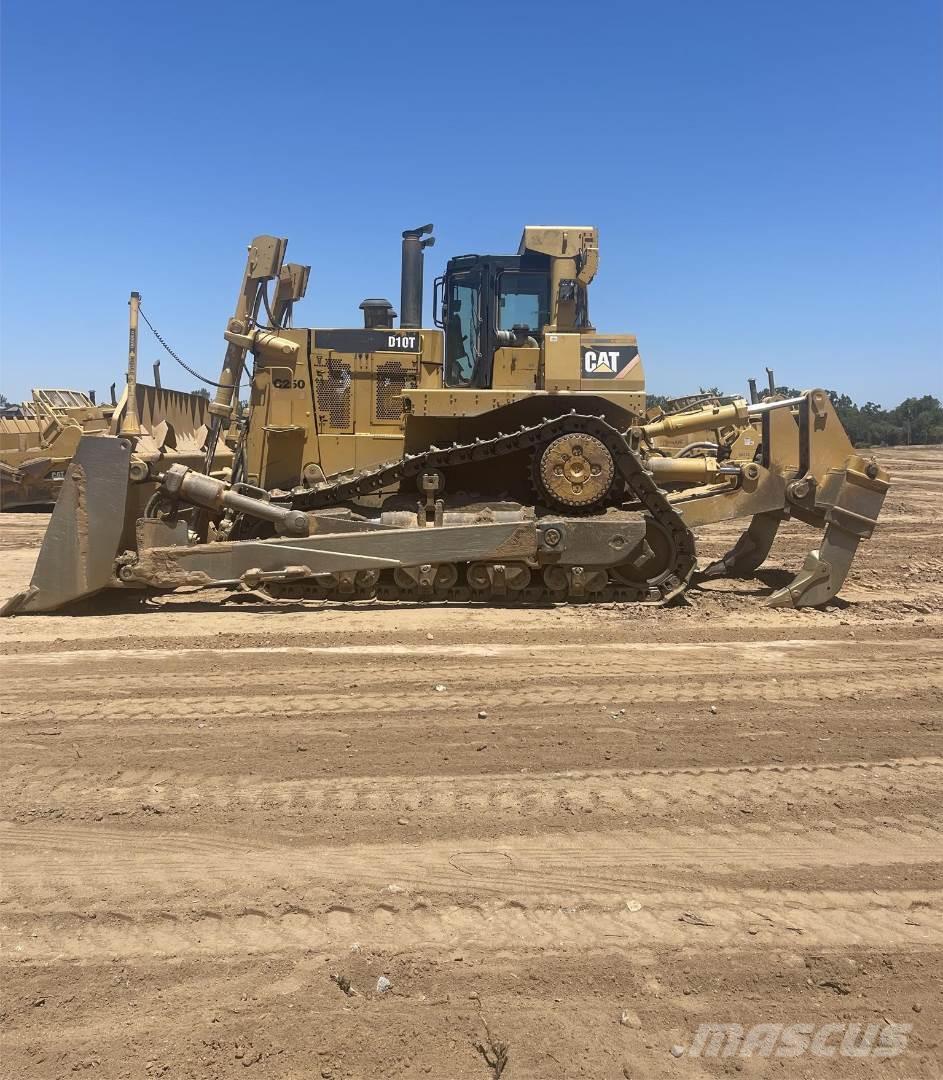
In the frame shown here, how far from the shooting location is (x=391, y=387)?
8.12 m

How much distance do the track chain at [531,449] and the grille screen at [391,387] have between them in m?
0.67

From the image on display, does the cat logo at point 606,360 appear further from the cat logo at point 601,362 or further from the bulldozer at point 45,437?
the bulldozer at point 45,437

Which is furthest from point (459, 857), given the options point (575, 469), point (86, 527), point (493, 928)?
point (86, 527)

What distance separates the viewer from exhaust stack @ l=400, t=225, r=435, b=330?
895cm

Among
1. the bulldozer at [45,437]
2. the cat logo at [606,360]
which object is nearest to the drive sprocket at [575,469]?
the cat logo at [606,360]

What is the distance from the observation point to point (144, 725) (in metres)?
4.50

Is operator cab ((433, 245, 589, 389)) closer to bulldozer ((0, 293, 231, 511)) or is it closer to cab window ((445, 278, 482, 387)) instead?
cab window ((445, 278, 482, 387))

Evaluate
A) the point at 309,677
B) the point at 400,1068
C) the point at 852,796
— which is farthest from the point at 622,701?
the point at 400,1068

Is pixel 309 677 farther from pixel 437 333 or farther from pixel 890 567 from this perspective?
pixel 890 567

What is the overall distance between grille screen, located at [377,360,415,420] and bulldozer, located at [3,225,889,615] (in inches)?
0.8


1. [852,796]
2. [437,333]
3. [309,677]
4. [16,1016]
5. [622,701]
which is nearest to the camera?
[16,1016]

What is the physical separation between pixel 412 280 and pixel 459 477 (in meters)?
2.54

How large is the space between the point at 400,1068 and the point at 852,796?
8.36 ft

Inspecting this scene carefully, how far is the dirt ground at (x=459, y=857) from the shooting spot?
91.4 inches
